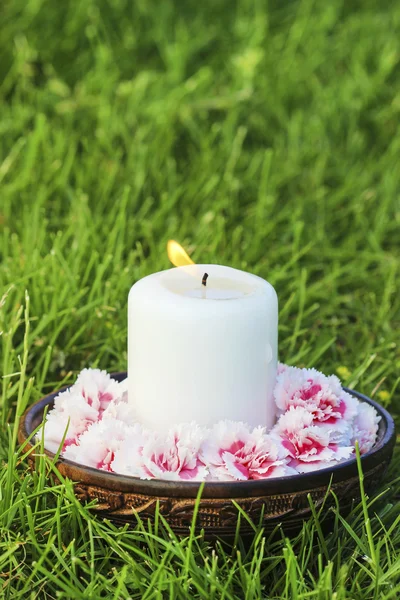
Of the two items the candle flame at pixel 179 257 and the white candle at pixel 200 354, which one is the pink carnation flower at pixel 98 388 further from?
the candle flame at pixel 179 257

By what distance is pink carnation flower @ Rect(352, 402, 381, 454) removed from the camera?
1.35 metres

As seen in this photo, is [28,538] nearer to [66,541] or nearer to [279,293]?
[66,541]

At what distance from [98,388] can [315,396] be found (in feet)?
1.11

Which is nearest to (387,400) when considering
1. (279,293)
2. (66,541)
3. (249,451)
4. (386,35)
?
(279,293)

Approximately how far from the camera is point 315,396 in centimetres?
133

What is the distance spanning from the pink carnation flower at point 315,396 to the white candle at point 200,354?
1.0 inches

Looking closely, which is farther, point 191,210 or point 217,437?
point 191,210

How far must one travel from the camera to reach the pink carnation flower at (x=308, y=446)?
124 centimetres

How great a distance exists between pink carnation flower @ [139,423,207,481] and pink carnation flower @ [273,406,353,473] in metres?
0.14

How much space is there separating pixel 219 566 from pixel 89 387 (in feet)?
1.11

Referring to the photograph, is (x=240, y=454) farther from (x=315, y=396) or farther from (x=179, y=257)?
(x=179, y=257)

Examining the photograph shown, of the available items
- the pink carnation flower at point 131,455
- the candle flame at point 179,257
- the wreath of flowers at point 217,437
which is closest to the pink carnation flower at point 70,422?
the wreath of flowers at point 217,437

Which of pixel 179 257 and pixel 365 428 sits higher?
pixel 179 257

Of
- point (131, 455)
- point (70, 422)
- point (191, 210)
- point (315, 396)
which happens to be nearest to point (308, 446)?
point (315, 396)
